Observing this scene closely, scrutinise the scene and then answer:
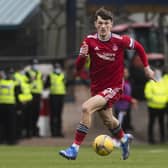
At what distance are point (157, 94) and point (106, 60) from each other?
424 inches

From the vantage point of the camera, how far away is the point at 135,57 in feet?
102

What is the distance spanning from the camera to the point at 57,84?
84.5 feet

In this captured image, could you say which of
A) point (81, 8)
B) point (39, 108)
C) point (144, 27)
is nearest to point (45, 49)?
point (81, 8)

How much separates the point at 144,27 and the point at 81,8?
422 cm

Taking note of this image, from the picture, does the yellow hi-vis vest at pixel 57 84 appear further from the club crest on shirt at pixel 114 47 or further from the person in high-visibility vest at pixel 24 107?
the club crest on shirt at pixel 114 47

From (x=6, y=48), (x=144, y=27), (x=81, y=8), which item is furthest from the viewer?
(x=6, y=48)

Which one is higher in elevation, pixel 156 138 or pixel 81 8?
pixel 81 8

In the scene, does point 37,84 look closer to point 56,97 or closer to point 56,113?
point 56,97

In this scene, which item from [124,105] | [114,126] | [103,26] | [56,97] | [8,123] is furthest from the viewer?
[56,97]

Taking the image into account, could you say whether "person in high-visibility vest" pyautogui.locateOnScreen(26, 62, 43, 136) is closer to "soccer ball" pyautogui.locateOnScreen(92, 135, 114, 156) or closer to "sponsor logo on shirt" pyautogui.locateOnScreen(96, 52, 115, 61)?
"sponsor logo on shirt" pyautogui.locateOnScreen(96, 52, 115, 61)

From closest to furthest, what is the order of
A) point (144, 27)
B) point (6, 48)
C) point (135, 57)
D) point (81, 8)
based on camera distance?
point (135, 57) < point (144, 27) < point (81, 8) < point (6, 48)

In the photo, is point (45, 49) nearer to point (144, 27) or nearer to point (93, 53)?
point (144, 27)

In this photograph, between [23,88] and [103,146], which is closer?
[103,146]

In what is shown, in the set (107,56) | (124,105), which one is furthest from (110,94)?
(124,105)
